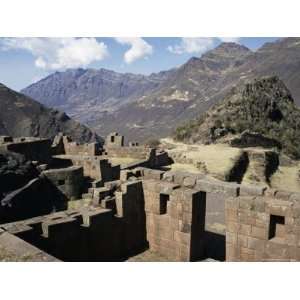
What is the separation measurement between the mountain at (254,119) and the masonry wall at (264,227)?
101 ft

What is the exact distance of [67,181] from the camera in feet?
64.2

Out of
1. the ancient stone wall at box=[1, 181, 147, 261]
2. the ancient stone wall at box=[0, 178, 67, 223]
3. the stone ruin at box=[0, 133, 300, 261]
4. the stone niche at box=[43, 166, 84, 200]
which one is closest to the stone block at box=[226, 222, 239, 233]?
the stone ruin at box=[0, 133, 300, 261]

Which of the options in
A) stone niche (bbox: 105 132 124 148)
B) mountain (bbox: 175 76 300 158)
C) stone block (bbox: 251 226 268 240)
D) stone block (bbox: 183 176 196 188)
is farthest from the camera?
mountain (bbox: 175 76 300 158)

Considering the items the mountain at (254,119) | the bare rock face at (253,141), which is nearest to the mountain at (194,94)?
the mountain at (254,119)

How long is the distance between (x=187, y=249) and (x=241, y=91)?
130 feet

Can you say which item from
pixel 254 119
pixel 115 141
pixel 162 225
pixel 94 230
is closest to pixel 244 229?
pixel 162 225

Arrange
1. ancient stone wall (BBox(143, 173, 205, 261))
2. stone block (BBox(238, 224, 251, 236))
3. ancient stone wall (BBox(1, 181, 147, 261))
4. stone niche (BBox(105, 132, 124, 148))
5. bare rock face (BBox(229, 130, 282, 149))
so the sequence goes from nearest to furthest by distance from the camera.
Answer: ancient stone wall (BBox(1, 181, 147, 261)) → stone block (BBox(238, 224, 251, 236)) → ancient stone wall (BBox(143, 173, 205, 261)) → stone niche (BBox(105, 132, 124, 148)) → bare rock face (BBox(229, 130, 282, 149))

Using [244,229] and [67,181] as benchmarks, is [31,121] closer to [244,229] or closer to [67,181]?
[67,181]

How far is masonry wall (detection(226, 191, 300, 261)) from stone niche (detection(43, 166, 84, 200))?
32.4 ft

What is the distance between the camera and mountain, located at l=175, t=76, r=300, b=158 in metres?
43.2

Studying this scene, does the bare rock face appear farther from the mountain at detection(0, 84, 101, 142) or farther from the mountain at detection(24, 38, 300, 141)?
the mountain at detection(24, 38, 300, 141)

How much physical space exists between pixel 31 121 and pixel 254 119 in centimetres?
5510

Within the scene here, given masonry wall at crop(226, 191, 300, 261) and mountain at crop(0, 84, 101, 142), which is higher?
mountain at crop(0, 84, 101, 142)

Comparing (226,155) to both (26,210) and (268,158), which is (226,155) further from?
(26,210)
